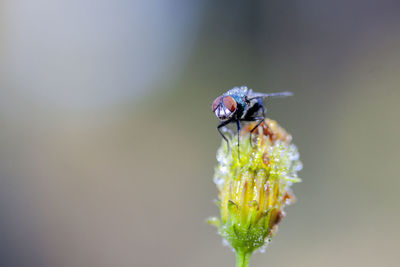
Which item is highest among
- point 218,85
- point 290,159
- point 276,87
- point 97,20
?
point 97,20

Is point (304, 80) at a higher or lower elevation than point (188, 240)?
higher

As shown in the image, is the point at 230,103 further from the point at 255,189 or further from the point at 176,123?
the point at 176,123

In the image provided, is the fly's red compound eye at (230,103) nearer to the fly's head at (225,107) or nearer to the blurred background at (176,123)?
the fly's head at (225,107)

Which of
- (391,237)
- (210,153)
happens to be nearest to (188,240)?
(210,153)

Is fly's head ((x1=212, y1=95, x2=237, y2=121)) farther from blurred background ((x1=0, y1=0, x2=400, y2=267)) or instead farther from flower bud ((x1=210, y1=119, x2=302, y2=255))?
blurred background ((x1=0, y1=0, x2=400, y2=267))

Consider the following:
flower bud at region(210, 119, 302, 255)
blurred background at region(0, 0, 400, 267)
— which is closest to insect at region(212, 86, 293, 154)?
flower bud at region(210, 119, 302, 255)

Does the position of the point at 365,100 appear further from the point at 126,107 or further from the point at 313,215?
the point at 126,107
